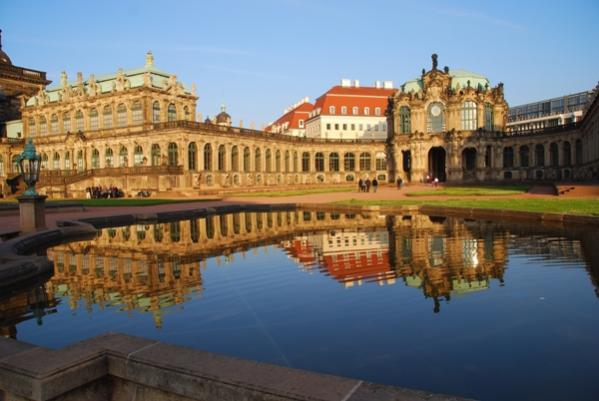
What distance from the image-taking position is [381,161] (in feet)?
316

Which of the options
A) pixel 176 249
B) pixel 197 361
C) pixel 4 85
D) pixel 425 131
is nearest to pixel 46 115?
pixel 4 85

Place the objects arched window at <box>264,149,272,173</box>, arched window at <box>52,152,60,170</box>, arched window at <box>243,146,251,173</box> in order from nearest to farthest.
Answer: arched window at <box>243,146,251,173</box> < arched window at <box>52,152,60,170</box> < arched window at <box>264,149,272,173</box>

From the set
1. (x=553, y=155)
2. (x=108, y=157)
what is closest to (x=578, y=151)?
(x=553, y=155)

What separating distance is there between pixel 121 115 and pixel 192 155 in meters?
13.9

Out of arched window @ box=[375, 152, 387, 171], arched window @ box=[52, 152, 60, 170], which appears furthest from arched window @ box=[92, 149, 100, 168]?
arched window @ box=[375, 152, 387, 171]

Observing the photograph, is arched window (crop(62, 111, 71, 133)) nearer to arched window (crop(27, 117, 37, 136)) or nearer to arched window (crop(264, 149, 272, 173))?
arched window (crop(27, 117, 37, 136))

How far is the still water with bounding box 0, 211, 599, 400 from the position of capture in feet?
22.4

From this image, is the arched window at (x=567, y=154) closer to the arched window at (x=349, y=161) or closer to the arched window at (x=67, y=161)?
the arched window at (x=349, y=161)

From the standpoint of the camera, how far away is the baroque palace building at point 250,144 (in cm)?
6656

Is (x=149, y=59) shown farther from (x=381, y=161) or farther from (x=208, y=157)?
(x=381, y=161)

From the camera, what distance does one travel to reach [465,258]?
1465cm

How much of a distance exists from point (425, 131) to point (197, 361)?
8511cm

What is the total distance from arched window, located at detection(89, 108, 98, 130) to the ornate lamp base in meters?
59.0

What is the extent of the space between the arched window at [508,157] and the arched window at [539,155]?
3.99 meters
